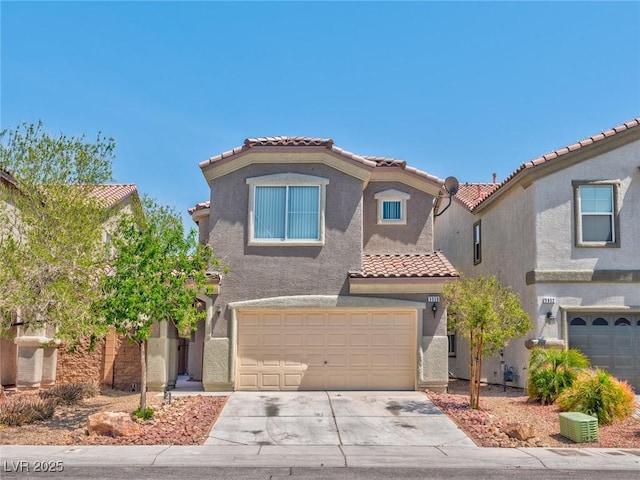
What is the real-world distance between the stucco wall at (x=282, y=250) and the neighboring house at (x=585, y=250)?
16.9 feet

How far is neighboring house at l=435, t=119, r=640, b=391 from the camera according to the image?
17031 millimetres

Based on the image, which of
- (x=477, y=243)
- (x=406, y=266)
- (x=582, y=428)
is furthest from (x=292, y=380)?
(x=477, y=243)

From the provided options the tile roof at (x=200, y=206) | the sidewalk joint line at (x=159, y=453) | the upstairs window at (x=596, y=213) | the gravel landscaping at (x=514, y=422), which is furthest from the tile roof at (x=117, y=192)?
the upstairs window at (x=596, y=213)

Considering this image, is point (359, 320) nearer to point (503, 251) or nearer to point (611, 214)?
point (503, 251)

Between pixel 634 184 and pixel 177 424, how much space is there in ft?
46.2

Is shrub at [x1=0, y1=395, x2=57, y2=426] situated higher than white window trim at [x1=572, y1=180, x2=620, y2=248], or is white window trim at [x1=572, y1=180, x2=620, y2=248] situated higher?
white window trim at [x1=572, y1=180, x2=620, y2=248]

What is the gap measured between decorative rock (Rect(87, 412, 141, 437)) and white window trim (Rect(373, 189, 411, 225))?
9.74m

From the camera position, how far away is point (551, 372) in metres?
15.3

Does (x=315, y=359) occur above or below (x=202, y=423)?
above

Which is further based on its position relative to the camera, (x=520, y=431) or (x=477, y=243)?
(x=477, y=243)

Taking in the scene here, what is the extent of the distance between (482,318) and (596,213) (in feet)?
20.1

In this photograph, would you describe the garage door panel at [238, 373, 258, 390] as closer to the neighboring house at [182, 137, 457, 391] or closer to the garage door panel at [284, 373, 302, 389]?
the neighboring house at [182, 137, 457, 391]

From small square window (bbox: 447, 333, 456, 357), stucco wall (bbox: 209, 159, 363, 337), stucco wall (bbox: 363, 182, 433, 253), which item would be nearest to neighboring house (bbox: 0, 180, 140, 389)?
stucco wall (bbox: 209, 159, 363, 337)

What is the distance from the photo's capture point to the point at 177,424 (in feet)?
41.8
